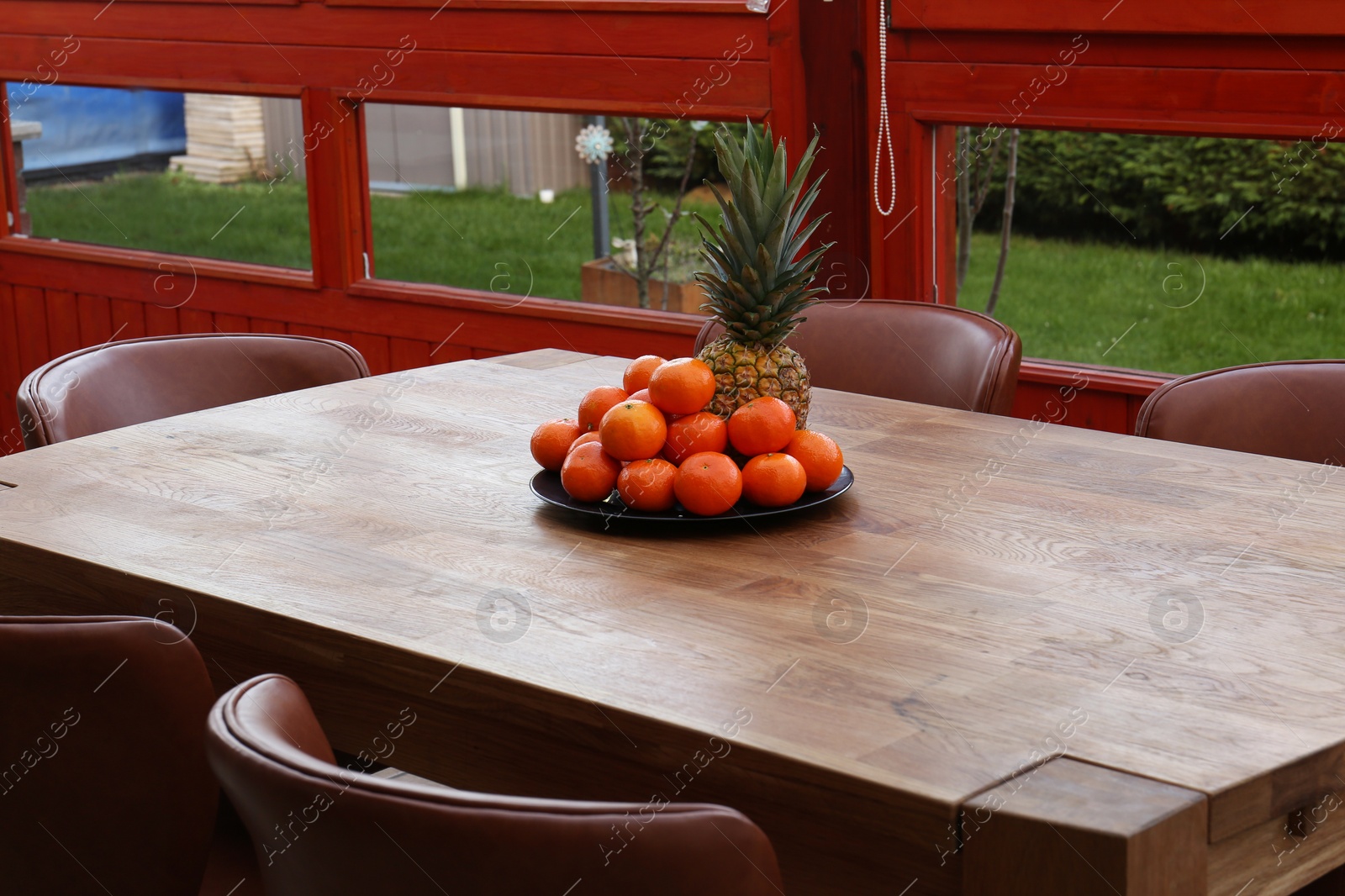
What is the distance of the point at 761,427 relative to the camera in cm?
171

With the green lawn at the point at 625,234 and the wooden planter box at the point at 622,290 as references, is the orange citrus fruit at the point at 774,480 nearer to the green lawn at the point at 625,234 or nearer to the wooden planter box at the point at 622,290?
the green lawn at the point at 625,234

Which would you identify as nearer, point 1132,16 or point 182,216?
point 1132,16

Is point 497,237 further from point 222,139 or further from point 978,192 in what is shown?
point 978,192

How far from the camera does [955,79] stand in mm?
3033

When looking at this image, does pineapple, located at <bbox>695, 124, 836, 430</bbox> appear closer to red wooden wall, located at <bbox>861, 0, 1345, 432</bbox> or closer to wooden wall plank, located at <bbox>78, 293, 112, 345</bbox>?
red wooden wall, located at <bbox>861, 0, 1345, 432</bbox>

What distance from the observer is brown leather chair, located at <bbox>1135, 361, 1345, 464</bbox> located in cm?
215

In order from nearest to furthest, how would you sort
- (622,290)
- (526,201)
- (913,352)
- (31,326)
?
(913,352) < (622,290) < (526,201) < (31,326)

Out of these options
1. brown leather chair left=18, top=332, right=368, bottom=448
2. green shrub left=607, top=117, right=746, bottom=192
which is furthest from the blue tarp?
brown leather chair left=18, top=332, right=368, bottom=448

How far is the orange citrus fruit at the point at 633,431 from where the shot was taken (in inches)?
66.1

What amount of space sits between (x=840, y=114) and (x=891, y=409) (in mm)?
1168

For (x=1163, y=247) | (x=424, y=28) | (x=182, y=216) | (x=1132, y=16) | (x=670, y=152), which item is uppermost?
(x=424, y=28)

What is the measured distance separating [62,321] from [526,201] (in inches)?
76.3

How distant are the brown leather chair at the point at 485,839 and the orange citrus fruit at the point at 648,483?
29.2 inches

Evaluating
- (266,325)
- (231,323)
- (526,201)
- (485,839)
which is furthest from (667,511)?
(231,323)
